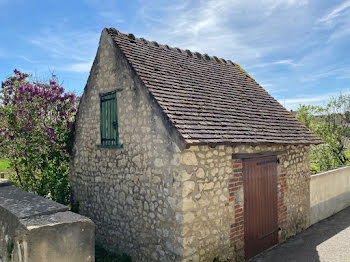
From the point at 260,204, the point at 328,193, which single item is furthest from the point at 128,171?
the point at 328,193

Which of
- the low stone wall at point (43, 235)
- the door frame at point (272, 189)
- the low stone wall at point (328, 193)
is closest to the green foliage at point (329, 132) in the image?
the low stone wall at point (328, 193)

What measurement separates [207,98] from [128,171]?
2.54m

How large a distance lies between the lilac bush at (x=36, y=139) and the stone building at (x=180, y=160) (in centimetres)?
60

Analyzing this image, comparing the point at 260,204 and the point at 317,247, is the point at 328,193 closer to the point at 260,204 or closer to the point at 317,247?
the point at 317,247

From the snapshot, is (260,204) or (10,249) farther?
(260,204)

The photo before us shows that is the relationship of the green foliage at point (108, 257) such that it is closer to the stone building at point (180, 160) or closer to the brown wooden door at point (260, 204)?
the stone building at point (180, 160)

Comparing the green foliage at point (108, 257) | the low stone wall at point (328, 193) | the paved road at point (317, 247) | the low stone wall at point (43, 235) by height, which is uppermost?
the low stone wall at point (43, 235)

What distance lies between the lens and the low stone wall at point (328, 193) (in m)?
9.27

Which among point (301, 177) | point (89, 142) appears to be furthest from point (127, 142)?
point (301, 177)

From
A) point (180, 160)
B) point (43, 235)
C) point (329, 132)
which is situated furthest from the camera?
point (329, 132)

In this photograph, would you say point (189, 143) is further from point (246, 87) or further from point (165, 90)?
point (246, 87)

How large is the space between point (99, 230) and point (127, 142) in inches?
103

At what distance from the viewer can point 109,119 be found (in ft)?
23.3

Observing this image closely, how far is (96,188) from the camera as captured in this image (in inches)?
295
